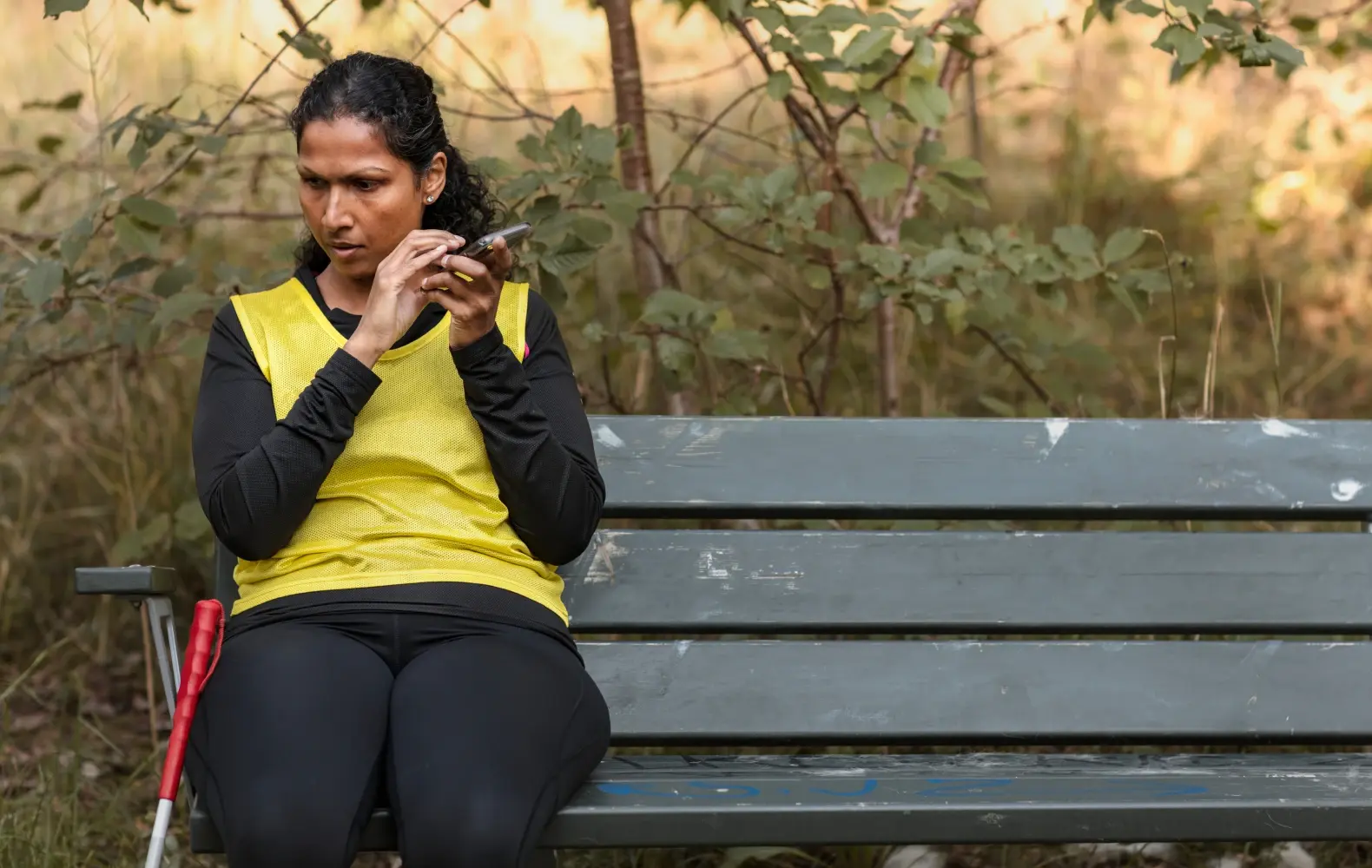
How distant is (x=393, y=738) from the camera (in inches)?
84.3

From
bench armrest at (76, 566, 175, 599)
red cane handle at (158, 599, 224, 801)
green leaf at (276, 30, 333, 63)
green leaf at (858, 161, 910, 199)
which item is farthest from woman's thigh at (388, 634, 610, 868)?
green leaf at (276, 30, 333, 63)

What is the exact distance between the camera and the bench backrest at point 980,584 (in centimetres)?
266

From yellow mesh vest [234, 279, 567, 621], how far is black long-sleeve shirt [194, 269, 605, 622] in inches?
1.0

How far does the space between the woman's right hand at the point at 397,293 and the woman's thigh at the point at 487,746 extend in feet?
1.50

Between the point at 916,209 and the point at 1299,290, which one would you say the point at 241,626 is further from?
the point at 1299,290

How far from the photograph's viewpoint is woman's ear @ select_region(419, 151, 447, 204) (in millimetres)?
2551

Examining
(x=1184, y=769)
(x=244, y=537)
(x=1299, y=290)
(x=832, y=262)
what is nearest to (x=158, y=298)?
(x=244, y=537)

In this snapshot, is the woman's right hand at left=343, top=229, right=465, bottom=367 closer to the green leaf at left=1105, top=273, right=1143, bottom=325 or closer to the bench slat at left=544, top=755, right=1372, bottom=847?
the bench slat at left=544, top=755, right=1372, bottom=847

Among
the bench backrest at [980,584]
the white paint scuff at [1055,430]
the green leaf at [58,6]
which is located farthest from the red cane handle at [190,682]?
the white paint scuff at [1055,430]

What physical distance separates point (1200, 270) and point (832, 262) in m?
2.26

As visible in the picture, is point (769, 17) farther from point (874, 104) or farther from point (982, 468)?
point (982, 468)

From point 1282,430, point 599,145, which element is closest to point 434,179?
point 599,145

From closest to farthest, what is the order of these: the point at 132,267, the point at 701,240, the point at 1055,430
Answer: the point at 1055,430 < the point at 132,267 < the point at 701,240

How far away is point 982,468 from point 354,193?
1.16 meters
